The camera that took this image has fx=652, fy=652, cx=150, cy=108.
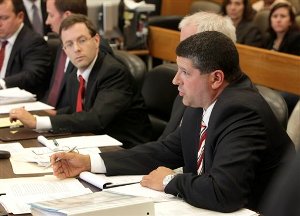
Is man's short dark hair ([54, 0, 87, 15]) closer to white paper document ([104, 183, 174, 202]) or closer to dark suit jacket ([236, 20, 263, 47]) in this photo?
white paper document ([104, 183, 174, 202])

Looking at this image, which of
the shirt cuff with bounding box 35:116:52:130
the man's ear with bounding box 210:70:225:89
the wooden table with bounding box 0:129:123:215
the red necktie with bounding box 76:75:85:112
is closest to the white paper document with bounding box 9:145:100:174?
the wooden table with bounding box 0:129:123:215

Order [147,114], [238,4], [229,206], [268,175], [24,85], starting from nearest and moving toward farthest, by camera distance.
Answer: [229,206]
[268,175]
[147,114]
[24,85]
[238,4]

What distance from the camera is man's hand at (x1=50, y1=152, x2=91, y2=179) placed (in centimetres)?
251

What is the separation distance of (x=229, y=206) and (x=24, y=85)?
270 centimetres

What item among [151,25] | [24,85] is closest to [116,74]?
[24,85]

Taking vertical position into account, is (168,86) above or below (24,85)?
above

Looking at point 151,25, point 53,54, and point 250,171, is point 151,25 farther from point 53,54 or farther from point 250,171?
point 250,171

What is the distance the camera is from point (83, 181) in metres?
2.50

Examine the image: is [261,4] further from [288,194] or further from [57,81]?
[288,194]

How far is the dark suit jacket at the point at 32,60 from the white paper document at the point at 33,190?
219 centimetres

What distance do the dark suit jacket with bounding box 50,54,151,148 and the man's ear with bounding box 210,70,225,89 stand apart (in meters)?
1.16

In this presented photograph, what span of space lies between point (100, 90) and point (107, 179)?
3.88 ft

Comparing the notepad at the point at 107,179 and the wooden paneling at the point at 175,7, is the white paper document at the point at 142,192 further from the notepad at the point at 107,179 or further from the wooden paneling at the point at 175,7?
the wooden paneling at the point at 175,7

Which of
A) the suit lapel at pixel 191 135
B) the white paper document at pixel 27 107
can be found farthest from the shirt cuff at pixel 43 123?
the suit lapel at pixel 191 135
